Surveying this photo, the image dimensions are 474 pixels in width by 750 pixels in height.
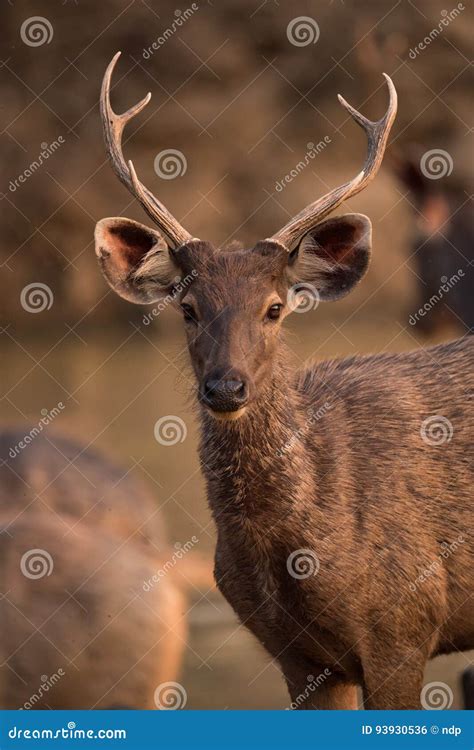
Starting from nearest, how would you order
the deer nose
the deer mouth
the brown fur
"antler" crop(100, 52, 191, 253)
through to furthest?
the deer nose
the deer mouth
the brown fur
"antler" crop(100, 52, 191, 253)

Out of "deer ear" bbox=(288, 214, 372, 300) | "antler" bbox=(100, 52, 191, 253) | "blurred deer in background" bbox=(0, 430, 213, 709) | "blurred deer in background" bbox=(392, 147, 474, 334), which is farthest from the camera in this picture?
"blurred deer in background" bbox=(392, 147, 474, 334)

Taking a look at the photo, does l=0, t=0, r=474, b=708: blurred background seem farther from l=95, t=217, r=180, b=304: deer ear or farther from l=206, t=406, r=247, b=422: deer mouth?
l=206, t=406, r=247, b=422: deer mouth

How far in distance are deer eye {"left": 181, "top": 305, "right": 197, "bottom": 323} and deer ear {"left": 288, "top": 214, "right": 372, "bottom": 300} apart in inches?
17.5

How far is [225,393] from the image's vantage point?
444 centimetres

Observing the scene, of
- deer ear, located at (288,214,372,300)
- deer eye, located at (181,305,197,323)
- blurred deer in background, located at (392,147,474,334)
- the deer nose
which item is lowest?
the deer nose

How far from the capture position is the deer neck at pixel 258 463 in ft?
15.9

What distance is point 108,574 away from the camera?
6.40 m

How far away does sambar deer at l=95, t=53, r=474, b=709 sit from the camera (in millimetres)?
4777

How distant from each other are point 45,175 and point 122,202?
104 cm

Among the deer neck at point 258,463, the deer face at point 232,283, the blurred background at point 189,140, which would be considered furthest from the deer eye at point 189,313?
the blurred background at point 189,140

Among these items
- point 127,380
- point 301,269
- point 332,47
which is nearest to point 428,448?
point 301,269

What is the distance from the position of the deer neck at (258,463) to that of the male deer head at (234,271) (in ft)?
0.40

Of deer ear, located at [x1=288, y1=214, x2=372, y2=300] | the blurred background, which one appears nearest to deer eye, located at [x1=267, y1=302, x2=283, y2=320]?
deer ear, located at [x1=288, y1=214, x2=372, y2=300]

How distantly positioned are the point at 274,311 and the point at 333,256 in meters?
0.47
